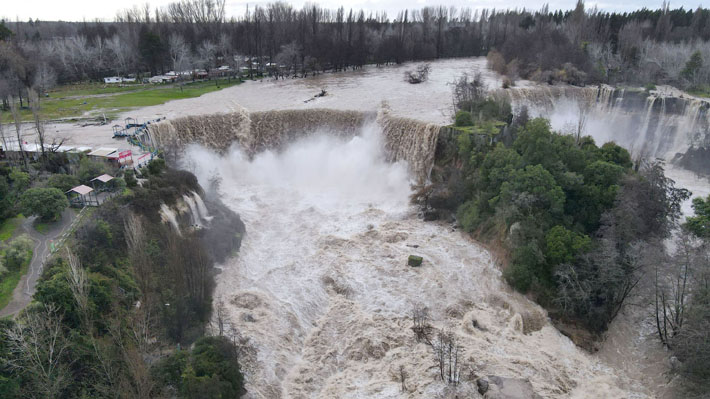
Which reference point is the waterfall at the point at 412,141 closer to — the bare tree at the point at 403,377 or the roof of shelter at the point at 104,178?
the bare tree at the point at 403,377

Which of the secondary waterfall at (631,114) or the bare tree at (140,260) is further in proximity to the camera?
the secondary waterfall at (631,114)

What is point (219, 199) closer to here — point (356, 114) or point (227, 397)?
point (356, 114)

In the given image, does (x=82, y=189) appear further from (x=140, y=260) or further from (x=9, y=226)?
(x=140, y=260)

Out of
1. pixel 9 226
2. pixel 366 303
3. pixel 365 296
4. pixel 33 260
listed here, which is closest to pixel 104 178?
pixel 9 226

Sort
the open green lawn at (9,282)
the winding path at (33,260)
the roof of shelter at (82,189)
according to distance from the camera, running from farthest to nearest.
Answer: the roof of shelter at (82,189) < the open green lawn at (9,282) < the winding path at (33,260)

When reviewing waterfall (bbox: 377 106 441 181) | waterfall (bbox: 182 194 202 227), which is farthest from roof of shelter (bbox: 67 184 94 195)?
waterfall (bbox: 377 106 441 181)

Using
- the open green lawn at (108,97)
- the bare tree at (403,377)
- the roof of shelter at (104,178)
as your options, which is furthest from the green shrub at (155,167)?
the bare tree at (403,377)

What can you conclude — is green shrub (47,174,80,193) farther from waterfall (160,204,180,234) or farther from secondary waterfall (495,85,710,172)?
secondary waterfall (495,85,710,172)
